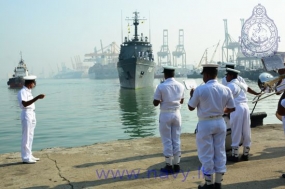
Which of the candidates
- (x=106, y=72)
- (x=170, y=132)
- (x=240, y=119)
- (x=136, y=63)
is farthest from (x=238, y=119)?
(x=106, y=72)

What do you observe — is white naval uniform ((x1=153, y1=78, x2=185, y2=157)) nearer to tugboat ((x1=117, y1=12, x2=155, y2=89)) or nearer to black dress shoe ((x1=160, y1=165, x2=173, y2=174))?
black dress shoe ((x1=160, y1=165, x2=173, y2=174))

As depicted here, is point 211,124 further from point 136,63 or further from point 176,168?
point 136,63

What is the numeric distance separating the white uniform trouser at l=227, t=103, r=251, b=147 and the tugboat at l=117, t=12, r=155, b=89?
41.6m

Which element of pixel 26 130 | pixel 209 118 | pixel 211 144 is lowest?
pixel 26 130

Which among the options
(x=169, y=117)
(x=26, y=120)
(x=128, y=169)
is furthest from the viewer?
(x=26, y=120)

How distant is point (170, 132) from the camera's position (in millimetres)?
5262

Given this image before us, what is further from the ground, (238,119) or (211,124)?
(211,124)

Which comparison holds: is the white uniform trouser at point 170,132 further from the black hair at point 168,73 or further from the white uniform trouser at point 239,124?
the white uniform trouser at point 239,124

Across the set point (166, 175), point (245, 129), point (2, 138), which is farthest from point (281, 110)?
point (2, 138)

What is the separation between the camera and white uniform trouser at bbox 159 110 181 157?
5219 mm

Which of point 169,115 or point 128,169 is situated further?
point 128,169

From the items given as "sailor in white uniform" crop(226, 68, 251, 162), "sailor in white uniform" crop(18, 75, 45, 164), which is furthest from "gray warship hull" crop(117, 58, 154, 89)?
"sailor in white uniform" crop(226, 68, 251, 162)

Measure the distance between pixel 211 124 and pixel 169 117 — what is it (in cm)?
115

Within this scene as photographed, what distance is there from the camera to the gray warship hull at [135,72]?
156 feet
